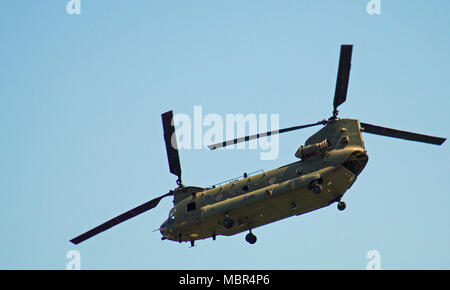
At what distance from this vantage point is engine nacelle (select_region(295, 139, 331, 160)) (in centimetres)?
4441

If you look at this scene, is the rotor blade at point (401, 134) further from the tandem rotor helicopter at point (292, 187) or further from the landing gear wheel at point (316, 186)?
the landing gear wheel at point (316, 186)

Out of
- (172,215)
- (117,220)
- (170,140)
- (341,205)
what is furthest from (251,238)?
(117,220)

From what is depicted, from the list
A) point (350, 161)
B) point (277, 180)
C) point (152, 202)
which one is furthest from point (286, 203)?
point (152, 202)

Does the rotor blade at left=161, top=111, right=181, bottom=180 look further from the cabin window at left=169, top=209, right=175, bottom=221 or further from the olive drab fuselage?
the olive drab fuselage

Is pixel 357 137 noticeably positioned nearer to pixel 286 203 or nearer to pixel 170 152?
pixel 286 203

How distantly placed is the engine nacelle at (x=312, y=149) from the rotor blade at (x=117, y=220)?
34.6ft

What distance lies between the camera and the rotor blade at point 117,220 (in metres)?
48.8

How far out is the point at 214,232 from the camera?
4716 centimetres

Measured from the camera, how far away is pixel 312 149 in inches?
1754

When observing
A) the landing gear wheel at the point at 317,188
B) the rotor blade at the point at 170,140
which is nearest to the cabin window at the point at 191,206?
the rotor blade at the point at 170,140
